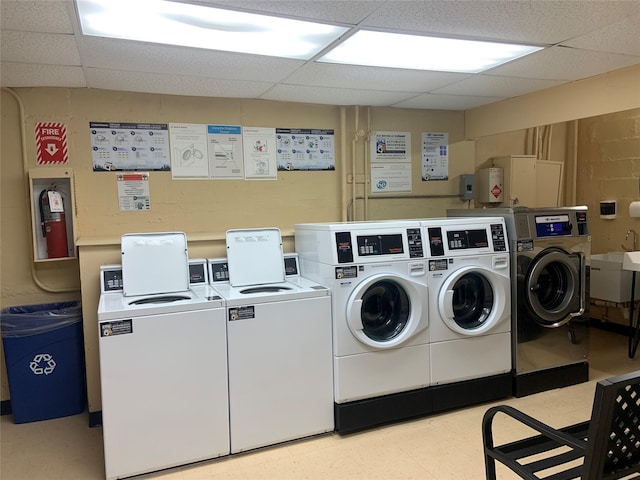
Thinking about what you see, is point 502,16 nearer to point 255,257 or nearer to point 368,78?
point 368,78

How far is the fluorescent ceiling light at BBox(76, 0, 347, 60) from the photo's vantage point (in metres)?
1.95

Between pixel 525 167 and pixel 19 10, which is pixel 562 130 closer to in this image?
pixel 525 167

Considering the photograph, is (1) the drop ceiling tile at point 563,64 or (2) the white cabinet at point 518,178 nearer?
(1) the drop ceiling tile at point 563,64

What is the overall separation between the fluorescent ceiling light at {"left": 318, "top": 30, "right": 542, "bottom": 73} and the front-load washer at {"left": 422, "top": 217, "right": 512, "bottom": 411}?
103 centimetres

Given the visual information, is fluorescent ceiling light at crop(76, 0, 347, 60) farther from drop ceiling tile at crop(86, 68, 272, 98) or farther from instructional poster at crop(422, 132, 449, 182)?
instructional poster at crop(422, 132, 449, 182)

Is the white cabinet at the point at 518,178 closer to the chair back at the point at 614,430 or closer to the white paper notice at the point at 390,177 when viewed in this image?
the white paper notice at the point at 390,177

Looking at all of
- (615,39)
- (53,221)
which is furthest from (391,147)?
(53,221)

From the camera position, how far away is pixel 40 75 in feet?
9.30

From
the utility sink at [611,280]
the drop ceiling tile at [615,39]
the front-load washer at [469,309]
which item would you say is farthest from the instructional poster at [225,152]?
the utility sink at [611,280]

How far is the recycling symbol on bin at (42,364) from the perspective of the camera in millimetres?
3096

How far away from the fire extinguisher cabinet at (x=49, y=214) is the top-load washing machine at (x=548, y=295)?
117 inches

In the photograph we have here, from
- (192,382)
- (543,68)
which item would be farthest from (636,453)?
(543,68)

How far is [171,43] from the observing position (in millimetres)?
2352

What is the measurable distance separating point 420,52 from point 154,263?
6.89 ft
